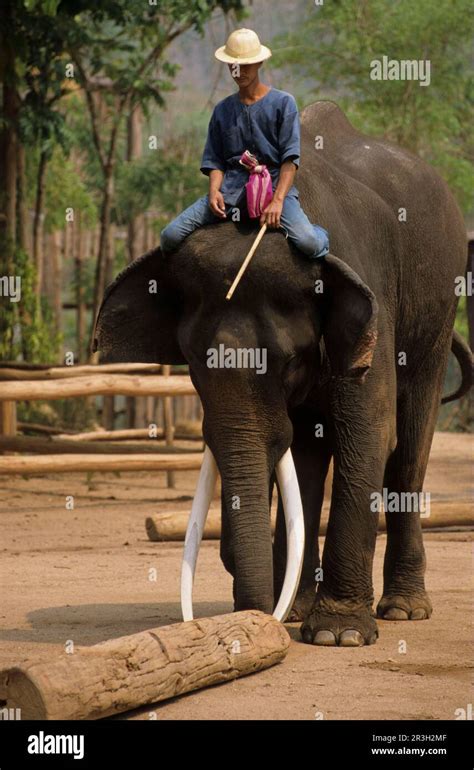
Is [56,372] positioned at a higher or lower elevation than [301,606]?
higher

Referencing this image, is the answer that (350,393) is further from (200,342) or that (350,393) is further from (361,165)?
(361,165)

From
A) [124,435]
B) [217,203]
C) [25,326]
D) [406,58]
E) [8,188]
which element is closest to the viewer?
[217,203]

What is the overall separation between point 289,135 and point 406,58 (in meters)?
Result: 17.6

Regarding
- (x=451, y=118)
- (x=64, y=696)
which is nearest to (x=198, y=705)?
(x=64, y=696)

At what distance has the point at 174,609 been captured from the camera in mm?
7883

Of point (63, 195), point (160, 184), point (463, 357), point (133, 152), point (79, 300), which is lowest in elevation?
point (463, 357)

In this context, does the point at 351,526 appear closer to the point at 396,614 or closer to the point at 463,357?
the point at 396,614

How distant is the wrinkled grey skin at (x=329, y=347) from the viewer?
244 inches

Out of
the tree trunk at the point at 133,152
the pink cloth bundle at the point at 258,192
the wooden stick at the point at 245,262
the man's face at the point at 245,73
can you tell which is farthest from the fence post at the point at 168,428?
the wooden stick at the point at 245,262

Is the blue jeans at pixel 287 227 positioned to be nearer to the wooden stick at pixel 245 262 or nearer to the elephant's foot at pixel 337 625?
the wooden stick at pixel 245 262

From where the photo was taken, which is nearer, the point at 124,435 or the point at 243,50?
the point at 243,50

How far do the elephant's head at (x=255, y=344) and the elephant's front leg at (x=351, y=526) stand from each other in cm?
34

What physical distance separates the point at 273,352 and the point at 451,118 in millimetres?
17989

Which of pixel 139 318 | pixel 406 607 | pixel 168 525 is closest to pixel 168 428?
pixel 168 525
